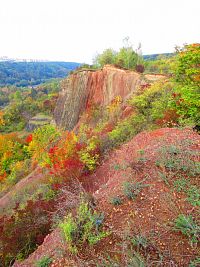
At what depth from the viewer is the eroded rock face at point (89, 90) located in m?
24.3

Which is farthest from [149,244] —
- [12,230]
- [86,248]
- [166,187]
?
[12,230]

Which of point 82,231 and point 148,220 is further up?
point 148,220

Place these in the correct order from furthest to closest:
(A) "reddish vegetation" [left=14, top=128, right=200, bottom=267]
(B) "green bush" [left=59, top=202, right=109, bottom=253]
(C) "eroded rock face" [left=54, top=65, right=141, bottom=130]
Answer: (C) "eroded rock face" [left=54, top=65, right=141, bottom=130] → (B) "green bush" [left=59, top=202, right=109, bottom=253] → (A) "reddish vegetation" [left=14, top=128, right=200, bottom=267]

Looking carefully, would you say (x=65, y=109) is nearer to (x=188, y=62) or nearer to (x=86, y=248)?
(x=188, y=62)

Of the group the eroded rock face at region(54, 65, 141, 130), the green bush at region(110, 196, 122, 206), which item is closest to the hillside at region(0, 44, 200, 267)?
the green bush at region(110, 196, 122, 206)

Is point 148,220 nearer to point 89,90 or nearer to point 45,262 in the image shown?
point 45,262

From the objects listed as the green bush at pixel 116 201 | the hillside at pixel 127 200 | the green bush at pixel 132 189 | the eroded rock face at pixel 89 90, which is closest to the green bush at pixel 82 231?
the hillside at pixel 127 200

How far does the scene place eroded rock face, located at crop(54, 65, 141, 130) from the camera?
24.3 m

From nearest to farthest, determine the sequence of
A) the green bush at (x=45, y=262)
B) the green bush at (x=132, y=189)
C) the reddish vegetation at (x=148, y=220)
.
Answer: the reddish vegetation at (x=148, y=220)
the green bush at (x=45, y=262)
the green bush at (x=132, y=189)

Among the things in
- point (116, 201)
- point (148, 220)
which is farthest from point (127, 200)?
point (148, 220)

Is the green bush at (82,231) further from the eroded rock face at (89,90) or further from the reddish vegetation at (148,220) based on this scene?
the eroded rock face at (89,90)

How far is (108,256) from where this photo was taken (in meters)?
3.92

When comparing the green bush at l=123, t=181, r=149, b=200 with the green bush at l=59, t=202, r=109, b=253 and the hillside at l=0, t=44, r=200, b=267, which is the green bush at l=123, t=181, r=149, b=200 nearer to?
the hillside at l=0, t=44, r=200, b=267

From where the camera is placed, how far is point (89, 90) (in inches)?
1072
